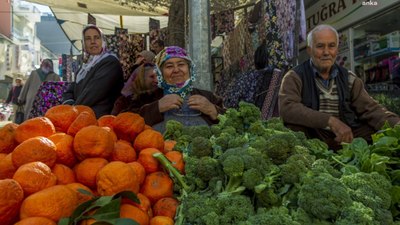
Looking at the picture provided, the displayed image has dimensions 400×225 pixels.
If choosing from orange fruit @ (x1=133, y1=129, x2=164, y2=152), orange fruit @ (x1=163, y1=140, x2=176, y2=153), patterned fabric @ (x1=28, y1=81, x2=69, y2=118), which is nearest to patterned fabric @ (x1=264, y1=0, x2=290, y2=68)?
patterned fabric @ (x1=28, y1=81, x2=69, y2=118)

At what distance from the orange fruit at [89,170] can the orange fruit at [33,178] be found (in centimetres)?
13

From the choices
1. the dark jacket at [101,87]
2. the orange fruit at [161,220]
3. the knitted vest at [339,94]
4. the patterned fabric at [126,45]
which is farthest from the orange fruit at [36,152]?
the patterned fabric at [126,45]

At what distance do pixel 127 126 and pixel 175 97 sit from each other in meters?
1.04

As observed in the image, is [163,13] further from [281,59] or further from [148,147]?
[148,147]

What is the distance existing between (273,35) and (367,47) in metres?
2.37

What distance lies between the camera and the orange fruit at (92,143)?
1568 millimetres

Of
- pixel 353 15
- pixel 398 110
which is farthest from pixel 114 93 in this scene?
pixel 353 15

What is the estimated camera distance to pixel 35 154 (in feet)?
4.88

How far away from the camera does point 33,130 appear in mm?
1688

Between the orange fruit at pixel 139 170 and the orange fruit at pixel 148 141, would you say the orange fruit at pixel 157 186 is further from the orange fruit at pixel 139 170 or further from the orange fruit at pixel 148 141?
the orange fruit at pixel 148 141

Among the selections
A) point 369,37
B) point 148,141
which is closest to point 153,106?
point 148,141

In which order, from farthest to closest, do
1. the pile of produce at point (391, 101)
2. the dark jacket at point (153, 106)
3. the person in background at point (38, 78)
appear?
the person in background at point (38, 78)
the pile of produce at point (391, 101)
the dark jacket at point (153, 106)

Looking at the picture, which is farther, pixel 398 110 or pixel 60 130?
pixel 398 110

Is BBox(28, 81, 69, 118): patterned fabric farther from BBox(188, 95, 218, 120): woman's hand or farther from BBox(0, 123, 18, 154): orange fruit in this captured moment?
BBox(0, 123, 18, 154): orange fruit
